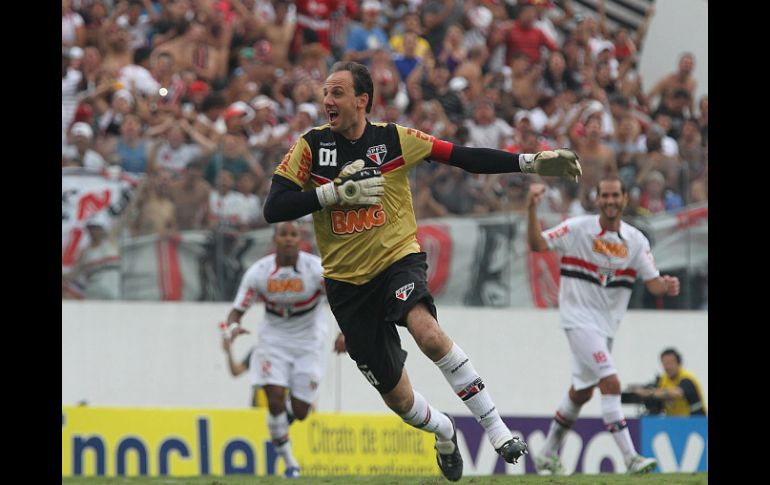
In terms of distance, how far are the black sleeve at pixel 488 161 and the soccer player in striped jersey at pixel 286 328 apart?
19.1 ft

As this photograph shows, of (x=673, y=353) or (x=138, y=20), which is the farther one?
(x=138, y=20)

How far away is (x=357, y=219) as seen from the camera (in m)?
9.71

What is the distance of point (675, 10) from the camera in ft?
78.1

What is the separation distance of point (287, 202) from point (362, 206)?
0.59m

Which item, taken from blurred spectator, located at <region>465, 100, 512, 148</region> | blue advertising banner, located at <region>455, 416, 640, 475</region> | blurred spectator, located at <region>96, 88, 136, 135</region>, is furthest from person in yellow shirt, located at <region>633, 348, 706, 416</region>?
blurred spectator, located at <region>96, 88, 136, 135</region>

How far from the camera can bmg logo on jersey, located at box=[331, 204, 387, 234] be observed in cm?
971

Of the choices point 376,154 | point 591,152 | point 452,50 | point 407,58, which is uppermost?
point 452,50

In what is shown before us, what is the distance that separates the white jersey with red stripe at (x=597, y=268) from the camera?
14070 mm

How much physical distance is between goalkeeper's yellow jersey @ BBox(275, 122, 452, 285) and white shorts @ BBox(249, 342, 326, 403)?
6.01 meters

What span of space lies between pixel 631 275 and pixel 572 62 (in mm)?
9248

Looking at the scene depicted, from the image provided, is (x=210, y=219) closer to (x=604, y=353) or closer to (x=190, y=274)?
(x=190, y=274)

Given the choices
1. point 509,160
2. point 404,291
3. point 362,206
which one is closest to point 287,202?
point 362,206

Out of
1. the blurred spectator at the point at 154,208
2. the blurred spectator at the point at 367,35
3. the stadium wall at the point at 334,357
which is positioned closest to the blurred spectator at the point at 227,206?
the blurred spectator at the point at 154,208

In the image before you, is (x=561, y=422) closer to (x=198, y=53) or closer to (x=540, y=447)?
(x=540, y=447)
